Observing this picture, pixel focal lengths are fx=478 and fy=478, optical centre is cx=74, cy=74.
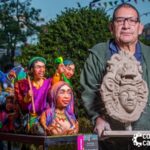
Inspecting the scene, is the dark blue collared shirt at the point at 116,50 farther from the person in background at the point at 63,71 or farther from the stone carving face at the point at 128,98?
the person in background at the point at 63,71

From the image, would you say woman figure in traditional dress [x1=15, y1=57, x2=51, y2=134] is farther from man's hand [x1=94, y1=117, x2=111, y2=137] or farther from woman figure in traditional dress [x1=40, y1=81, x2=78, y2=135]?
man's hand [x1=94, y1=117, x2=111, y2=137]

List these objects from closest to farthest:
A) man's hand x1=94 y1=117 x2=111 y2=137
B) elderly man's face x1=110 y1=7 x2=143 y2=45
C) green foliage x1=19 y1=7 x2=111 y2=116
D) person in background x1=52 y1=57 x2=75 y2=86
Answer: man's hand x1=94 y1=117 x2=111 y2=137
elderly man's face x1=110 y1=7 x2=143 y2=45
person in background x1=52 y1=57 x2=75 y2=86
green foliage x1=19 y1=7 x2=111 y2=116

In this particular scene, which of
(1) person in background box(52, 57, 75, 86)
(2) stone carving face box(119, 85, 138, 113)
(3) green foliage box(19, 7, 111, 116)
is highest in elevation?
(3) green foliage box(19, 7, 111, 116)

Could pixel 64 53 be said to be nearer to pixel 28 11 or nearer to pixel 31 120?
pixel 31 120

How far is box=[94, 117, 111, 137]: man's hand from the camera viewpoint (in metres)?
2.39

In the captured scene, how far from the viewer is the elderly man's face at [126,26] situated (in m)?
2.52

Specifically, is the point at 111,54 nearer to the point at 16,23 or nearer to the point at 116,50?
the point at 116,50

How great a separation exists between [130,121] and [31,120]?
61 centimetres

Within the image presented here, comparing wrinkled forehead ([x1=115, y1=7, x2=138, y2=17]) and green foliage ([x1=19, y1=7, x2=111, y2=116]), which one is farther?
green foliage ([x1=19, y1=7, x2=111, y2=116])

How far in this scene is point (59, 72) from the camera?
296cm

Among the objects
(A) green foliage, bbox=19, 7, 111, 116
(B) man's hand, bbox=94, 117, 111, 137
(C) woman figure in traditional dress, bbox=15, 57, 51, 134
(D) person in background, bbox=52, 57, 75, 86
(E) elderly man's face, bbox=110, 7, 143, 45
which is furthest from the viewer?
(A) green foliage, bbox=19, 7, 111, 116

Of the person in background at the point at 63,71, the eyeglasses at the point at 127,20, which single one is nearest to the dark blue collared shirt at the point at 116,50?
the eyeglasses at the point at 127,20

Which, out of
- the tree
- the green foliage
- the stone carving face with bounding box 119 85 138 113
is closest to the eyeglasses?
the stone carving face with bounding box 119 85 138 113

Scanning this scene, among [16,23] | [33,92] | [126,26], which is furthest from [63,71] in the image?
[16,23]
